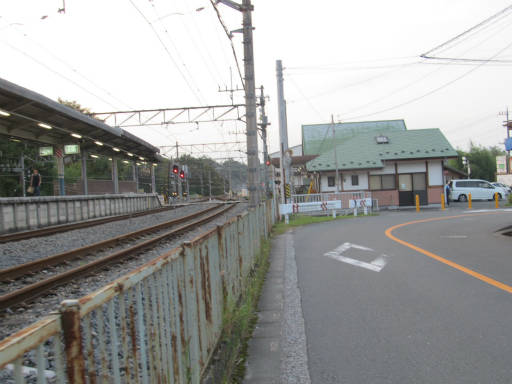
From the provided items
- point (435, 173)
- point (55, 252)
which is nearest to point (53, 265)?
point (55, 252)

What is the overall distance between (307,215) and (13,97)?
14.4 meters

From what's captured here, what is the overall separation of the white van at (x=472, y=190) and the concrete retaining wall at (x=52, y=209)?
25.6 metres

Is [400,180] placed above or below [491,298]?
above

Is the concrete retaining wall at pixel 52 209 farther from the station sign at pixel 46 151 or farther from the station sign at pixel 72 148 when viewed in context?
the station sign at pixel 46 151

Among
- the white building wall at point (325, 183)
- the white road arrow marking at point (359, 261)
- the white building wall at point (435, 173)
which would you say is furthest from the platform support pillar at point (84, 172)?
the white building wall at point (435, 173)

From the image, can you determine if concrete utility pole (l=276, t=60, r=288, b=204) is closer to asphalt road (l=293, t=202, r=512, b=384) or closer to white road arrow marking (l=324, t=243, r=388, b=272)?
white road arrow marking (l=324, t=243, r=388, b=272)

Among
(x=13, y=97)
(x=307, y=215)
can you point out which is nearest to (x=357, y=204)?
(x=307, y=215)

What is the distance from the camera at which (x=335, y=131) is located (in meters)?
42.9

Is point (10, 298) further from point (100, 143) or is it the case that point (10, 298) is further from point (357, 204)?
point (357, 204)

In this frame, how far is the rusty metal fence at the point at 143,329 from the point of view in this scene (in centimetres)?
150

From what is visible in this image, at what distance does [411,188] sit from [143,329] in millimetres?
30927

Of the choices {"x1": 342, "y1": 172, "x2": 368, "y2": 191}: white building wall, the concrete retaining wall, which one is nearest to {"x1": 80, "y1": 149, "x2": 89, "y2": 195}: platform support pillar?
the concrete retaining wall

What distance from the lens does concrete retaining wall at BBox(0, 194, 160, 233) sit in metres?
13.3

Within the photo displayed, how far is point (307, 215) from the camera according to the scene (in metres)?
22.1
